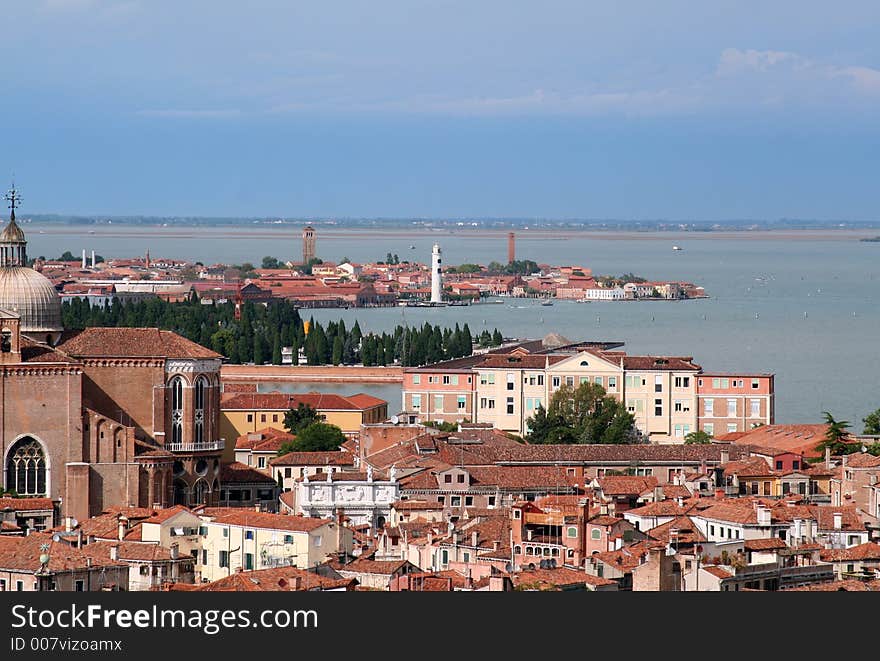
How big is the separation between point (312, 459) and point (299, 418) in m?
4.89

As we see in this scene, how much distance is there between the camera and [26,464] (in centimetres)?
2216

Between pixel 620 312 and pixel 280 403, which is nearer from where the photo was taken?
pixel 280 403

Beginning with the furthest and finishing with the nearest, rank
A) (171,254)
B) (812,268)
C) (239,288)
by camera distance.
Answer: (171,254) → (812,268) → (239,288)

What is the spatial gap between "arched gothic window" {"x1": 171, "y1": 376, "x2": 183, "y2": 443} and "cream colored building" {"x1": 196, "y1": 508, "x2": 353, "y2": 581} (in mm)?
5590

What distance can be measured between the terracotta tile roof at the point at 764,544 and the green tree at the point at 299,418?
1253 centimetres

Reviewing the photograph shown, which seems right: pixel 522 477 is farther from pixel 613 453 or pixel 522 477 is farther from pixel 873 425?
pixel 873 425

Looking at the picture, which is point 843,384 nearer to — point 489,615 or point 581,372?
point 581,372

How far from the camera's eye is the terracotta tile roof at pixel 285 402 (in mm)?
30219

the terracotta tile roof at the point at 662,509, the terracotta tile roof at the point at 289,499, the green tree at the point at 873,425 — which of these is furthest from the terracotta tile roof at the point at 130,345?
the green tree at the point at 873,425

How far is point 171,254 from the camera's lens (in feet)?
435

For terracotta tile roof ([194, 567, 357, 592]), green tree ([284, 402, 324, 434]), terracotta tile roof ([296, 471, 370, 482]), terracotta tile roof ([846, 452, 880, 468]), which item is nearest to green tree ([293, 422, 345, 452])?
green tree ([284, 402, 324, 434])

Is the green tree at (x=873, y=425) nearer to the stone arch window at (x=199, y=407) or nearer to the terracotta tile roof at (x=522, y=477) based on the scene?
the terracotta tile roof at (x=522, y=477)

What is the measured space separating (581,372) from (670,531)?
14.4 m

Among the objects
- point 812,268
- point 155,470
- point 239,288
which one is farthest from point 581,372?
point 812,268
